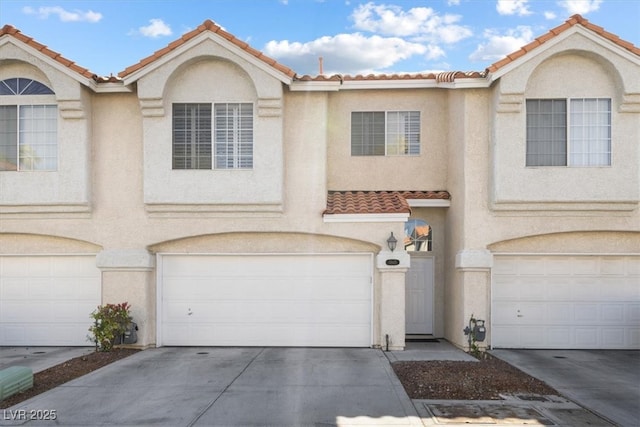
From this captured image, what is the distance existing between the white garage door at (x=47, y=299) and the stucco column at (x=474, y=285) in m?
8.56

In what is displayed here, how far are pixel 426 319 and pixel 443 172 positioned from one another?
12.4 ft

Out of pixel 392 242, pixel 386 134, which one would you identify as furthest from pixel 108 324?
pixel 386 134

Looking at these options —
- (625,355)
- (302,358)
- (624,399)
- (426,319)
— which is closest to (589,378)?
(624,399)

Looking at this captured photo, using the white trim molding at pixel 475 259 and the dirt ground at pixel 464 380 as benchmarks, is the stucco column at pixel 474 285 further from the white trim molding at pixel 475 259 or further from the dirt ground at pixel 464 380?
the dirt ground at pixel 464 380

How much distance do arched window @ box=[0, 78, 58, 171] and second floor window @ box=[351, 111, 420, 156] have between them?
718 centimetres

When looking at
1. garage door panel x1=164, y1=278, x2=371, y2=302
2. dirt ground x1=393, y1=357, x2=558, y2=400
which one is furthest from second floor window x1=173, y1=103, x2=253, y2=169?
dirt ground x1=393, y1=357, x2=558, y2=400

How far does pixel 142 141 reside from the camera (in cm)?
1238

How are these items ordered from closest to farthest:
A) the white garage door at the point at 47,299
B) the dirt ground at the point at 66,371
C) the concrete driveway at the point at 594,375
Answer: the concrete driveway at the point at 594,375 → the dirt ground at the point at 66,371 → the white garage door at the point at 47,299

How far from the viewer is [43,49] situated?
1201 cm

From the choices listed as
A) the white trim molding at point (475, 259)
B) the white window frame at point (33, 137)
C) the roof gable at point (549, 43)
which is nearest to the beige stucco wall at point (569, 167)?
the roof gable at point (549, 43)

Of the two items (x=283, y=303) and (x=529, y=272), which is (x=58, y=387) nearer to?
(x=283, y=303)

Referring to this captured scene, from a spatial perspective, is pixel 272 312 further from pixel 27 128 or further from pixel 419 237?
pixel 27 128

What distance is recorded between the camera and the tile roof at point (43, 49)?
11945 millimetres

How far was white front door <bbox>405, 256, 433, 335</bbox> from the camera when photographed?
13.7m
